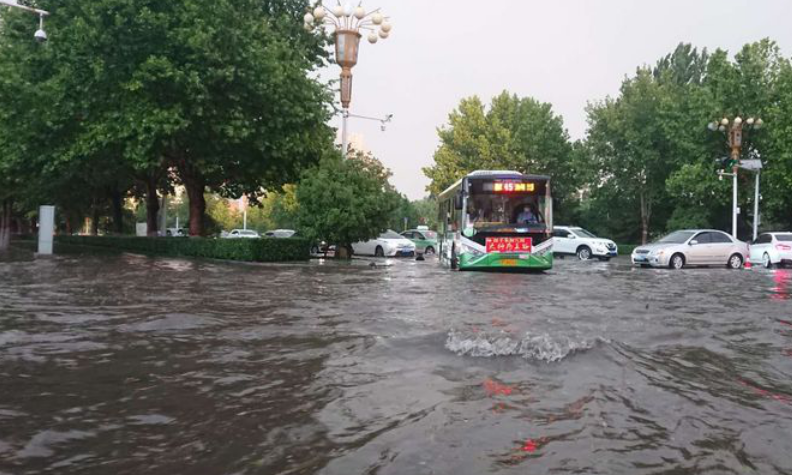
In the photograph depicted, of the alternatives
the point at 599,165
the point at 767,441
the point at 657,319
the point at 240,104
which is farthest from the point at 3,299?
the point at 599,165

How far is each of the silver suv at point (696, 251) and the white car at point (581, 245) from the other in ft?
22.8

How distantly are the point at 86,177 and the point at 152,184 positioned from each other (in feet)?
10.7

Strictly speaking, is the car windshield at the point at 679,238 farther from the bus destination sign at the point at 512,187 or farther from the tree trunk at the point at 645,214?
the tree trunk at the point at 645,214

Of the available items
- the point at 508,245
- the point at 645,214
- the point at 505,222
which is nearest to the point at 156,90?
the point at 505,222

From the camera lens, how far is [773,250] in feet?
90.7

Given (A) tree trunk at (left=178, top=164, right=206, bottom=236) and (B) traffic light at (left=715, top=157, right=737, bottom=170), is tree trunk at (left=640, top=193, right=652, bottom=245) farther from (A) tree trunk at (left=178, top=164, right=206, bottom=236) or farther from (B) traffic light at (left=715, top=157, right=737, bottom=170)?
(A) tree trunk at (left=178, top=164, right=206, bottom=236)

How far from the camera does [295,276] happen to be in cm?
1719

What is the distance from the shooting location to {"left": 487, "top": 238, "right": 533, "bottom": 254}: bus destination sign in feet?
62.6

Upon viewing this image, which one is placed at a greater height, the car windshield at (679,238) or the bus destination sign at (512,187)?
the bus destination sign at (512,187)

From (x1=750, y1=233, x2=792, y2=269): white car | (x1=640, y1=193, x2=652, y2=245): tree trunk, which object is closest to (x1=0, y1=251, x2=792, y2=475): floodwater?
(x1=750, y1=233, x2=792, y2=269): white car

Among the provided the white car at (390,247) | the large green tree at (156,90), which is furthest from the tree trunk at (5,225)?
the white car at (390,247)

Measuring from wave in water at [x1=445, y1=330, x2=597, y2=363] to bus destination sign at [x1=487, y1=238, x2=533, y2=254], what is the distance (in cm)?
1171

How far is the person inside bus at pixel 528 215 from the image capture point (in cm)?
1933

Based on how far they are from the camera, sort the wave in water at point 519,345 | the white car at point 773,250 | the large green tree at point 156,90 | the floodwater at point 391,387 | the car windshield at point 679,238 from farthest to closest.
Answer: the white car at point 773,250, the car windshield at point 679,238, the large green tree at point 156,90, the wave in water at point 519,345, the floodwater at point 391,387
